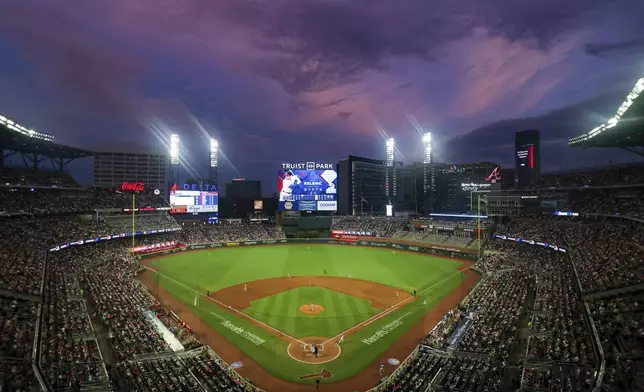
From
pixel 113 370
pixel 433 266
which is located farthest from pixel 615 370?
pixel 433 266

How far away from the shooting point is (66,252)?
1778 inches

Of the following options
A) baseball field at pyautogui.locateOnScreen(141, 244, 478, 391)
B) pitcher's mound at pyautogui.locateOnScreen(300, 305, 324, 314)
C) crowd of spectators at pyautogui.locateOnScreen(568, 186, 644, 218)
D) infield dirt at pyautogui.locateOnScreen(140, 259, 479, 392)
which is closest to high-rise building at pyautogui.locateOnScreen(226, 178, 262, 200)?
baseball field at pyautogui.locateOnScreen(141, 244, 478, 391)

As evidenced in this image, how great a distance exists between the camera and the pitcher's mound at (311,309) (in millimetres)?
31609

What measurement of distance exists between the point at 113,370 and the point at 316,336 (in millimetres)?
13214

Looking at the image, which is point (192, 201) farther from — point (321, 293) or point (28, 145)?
point (321, 293)

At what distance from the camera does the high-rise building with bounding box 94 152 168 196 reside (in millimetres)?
172000

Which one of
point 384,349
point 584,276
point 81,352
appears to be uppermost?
point 584,276

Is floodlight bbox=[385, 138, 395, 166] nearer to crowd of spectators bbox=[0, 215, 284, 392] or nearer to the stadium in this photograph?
the stadium

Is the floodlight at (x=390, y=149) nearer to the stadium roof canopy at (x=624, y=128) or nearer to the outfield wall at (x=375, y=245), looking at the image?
the outfield wall at (x=375, y=245)

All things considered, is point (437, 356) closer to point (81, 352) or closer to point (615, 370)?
point (615, 370)

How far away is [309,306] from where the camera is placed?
33.0 metres

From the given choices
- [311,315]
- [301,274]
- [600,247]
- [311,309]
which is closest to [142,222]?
[301,274]

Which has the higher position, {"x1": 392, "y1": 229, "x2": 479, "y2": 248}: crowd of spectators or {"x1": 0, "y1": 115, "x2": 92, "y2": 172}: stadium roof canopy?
{"x1": 0, "y1": 115, "x2": 92, "y2": 172}: stadium roof canopy

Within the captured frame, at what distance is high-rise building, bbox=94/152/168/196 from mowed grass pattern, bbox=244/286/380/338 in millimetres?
154114
